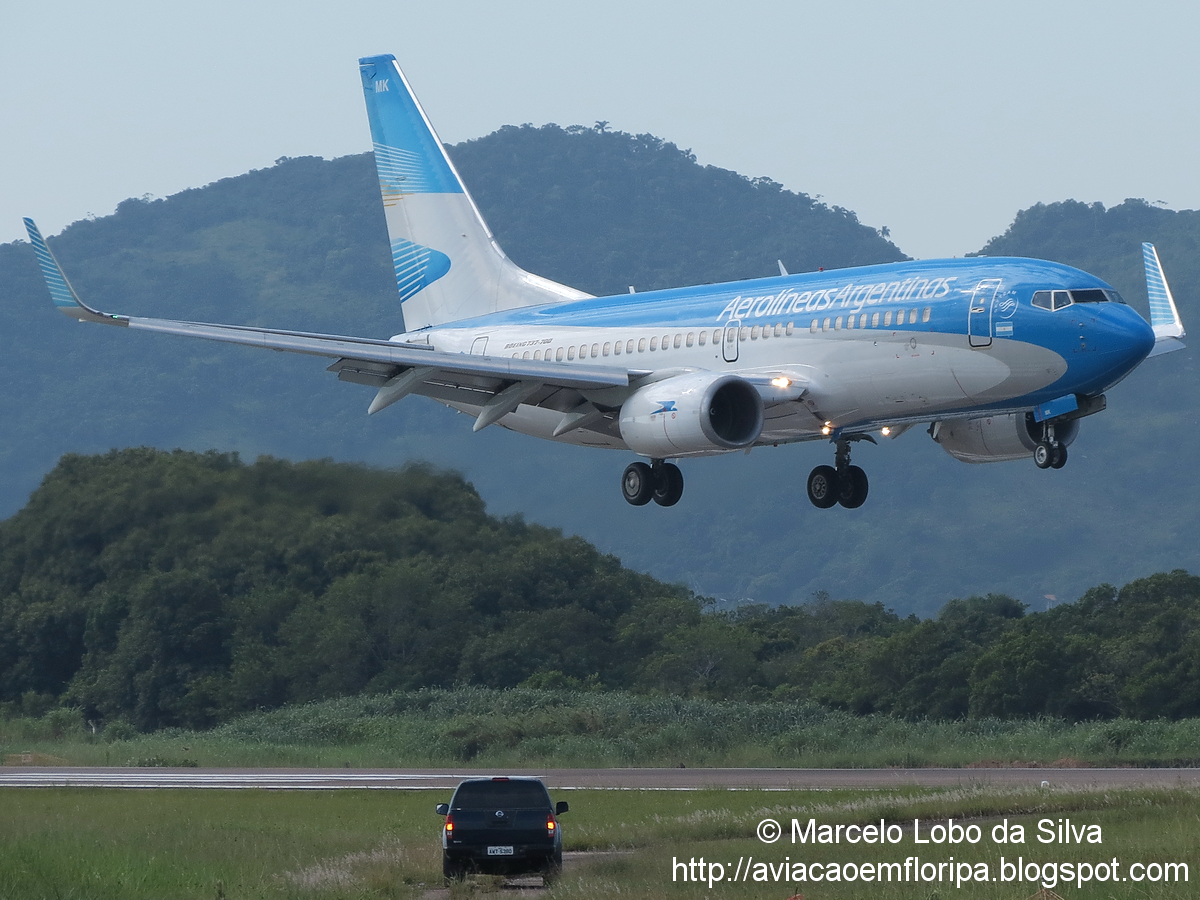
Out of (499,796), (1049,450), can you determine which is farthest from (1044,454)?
(499,796)

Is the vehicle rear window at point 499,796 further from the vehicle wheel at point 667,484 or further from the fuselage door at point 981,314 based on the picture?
the fuselage door at point 981,314

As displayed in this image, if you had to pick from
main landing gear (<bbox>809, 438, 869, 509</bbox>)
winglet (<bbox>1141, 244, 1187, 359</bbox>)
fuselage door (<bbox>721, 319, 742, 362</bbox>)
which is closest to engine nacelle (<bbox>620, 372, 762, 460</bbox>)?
fuselage door (<bbox>721, 319, 742, 362</bbox>)

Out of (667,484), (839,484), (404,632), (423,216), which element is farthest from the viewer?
(404,632)

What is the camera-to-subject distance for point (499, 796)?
29.6 m

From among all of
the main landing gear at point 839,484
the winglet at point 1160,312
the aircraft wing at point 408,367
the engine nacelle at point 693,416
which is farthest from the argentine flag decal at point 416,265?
the winglet at point 1160,312

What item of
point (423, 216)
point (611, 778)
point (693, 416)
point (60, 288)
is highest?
point (423, 216)

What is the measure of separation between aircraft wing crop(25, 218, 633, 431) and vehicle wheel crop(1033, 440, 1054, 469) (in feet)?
29.0

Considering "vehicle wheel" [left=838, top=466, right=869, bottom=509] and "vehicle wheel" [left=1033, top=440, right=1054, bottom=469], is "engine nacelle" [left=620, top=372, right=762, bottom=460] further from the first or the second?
"vehicle wheel" [left=1033, top=440, right=1054, bottom=469]

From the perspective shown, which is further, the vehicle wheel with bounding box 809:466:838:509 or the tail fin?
the tail fin

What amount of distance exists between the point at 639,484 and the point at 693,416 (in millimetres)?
4853

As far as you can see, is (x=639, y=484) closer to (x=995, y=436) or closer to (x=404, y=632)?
(x=995, y=436)

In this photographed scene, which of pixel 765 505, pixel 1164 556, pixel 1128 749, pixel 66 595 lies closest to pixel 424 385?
pixel 1128 749

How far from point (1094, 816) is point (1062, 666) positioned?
37683 mm

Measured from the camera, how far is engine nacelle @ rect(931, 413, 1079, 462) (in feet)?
118
